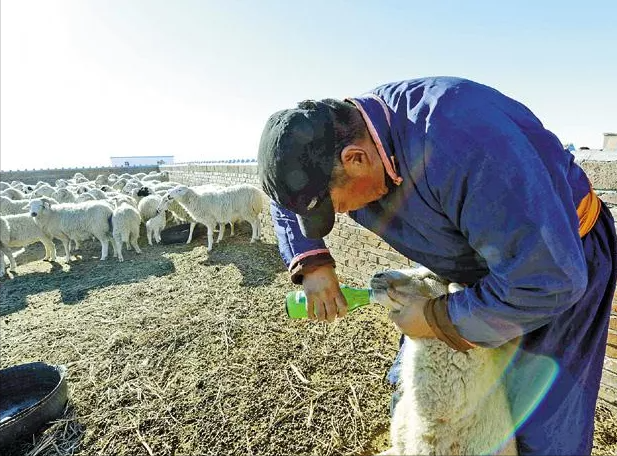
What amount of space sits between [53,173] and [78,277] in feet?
77.4

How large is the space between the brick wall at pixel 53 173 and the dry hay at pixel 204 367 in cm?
2360

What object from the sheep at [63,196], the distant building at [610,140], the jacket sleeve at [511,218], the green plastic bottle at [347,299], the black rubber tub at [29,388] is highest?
the distant building at [610,140]

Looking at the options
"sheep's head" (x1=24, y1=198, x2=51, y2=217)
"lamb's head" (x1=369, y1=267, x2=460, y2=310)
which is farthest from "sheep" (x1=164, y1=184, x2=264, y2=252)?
"lamb's head" (x1=369, y1=267, x2=460, y2=310)

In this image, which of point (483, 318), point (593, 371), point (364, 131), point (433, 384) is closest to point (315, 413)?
point (433, 384)

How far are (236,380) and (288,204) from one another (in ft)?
8.76

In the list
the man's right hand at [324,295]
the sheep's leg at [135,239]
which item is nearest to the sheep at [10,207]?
the sheep's leg at [135,239]

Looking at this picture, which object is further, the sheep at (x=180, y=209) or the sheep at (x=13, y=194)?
the sheep at (x=13, y=194)

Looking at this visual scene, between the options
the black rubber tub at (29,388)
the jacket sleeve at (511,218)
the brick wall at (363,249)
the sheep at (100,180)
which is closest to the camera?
the jacket sleeve at (511,218)

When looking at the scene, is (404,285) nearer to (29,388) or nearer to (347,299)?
(347,299)

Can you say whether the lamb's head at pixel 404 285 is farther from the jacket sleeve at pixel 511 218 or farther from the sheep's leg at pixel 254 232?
the sheep's leg at pixel 254 232

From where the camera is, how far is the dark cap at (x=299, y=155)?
1030 mm

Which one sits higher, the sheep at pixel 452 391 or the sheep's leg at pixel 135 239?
the sheep at pixel 452 391

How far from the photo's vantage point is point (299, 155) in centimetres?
103

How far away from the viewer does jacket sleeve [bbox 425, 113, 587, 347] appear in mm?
886
